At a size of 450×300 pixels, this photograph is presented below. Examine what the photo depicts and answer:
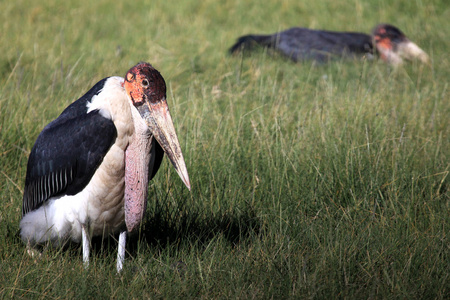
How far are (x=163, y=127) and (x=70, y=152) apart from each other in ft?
1.59

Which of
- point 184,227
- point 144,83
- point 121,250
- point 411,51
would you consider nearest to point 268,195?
point 184,227

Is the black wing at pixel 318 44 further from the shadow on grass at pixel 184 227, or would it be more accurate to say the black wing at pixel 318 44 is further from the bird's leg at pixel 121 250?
the bird's leg at pixel 121 250

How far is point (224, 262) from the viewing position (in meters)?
2.81

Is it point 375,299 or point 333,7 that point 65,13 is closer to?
point 333,7

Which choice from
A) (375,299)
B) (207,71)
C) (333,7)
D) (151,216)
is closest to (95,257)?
(151,216)

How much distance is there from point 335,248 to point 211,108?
216 centimetres

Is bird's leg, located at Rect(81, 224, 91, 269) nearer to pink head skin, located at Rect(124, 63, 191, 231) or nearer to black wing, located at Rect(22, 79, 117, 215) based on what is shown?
black wing, located at Rect(22, 79, 117, 215)

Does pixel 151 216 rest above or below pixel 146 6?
below

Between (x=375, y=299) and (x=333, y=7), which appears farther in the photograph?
(x=333, y=7)

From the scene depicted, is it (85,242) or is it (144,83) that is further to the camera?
(85,242)

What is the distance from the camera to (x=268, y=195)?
3.43m

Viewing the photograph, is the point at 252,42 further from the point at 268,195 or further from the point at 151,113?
the point at 151,113

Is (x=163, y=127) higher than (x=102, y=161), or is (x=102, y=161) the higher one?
(x=163, y=127)

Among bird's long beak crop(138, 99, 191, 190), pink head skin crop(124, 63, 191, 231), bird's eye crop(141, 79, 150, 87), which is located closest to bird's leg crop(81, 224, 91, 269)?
pink head skin crop(124, 63, 191, 231)
